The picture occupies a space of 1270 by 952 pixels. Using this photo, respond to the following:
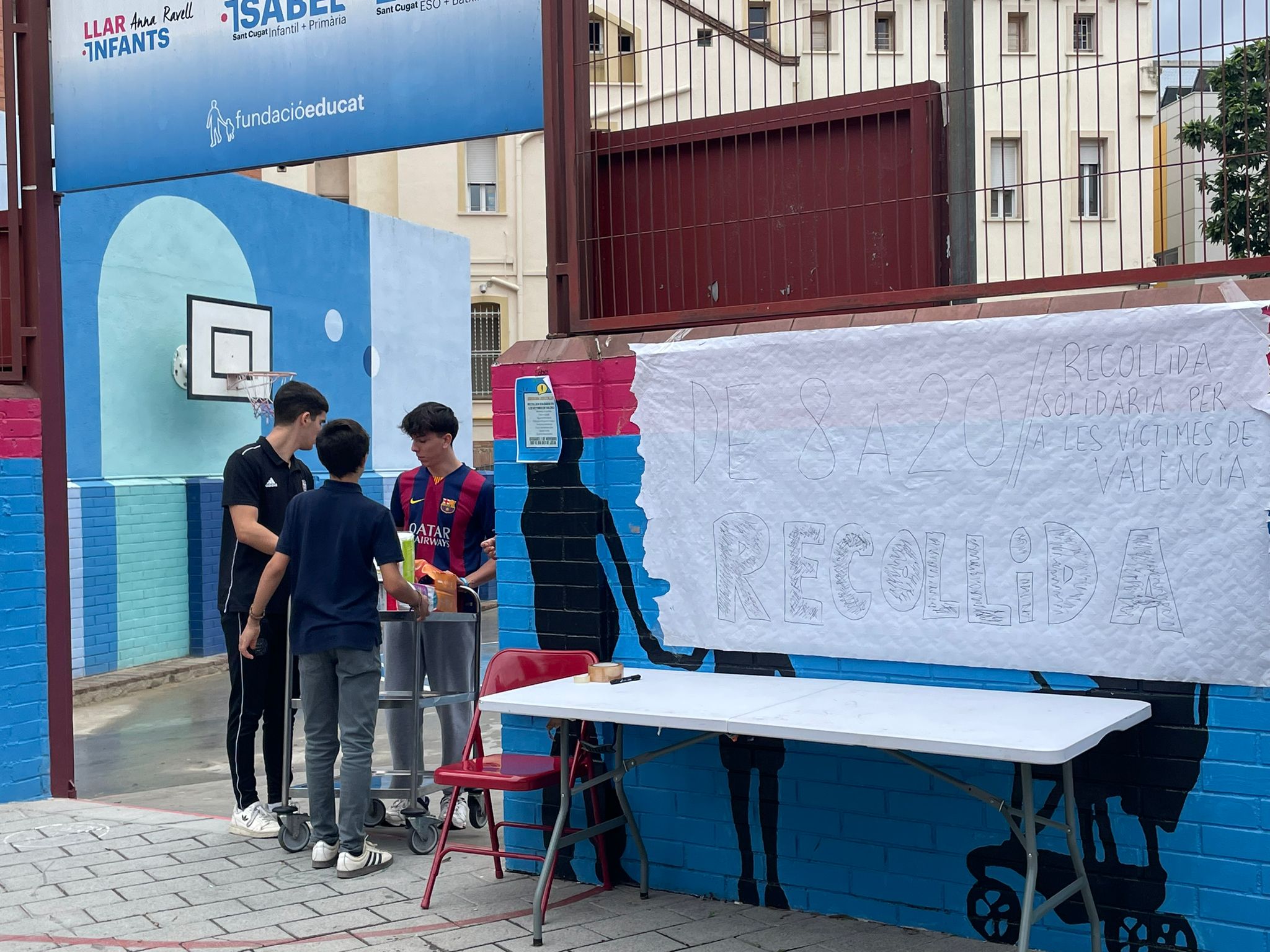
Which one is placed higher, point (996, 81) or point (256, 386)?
point (996, 81)

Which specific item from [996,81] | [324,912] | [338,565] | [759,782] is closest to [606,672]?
[759,782]

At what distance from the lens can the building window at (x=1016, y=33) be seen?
15.5 ft

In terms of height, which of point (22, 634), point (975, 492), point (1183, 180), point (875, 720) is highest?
point (1183, 180)

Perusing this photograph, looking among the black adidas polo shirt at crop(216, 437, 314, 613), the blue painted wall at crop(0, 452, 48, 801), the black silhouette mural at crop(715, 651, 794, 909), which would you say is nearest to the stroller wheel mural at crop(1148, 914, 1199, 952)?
the black silhouette mural at crop(715, 651, 794, 909)

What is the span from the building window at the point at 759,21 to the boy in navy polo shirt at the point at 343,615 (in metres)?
2.27

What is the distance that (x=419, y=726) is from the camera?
6023mm

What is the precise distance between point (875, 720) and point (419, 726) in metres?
2.63

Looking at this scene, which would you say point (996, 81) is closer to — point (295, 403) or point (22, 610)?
point (295, 403)

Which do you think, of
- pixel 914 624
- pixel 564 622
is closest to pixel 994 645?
pixel 914 624

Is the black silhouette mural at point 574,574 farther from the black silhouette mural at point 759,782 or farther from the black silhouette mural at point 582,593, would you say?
the black silhouette mural at point 759,782

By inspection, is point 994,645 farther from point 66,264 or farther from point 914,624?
point 66,264

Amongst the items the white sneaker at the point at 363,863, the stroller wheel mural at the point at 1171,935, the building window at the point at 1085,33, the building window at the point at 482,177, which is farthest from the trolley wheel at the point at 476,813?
the building window at the point at 482,177

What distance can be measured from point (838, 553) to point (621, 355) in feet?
3.97

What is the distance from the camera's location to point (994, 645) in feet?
14.8
